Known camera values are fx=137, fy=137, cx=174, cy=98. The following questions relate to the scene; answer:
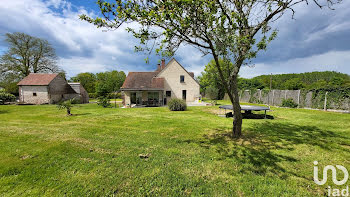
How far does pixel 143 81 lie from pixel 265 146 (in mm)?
18536

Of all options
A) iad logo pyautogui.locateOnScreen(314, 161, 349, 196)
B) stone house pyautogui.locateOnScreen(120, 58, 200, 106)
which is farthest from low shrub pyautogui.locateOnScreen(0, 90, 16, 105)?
iad logo pyautogui.locateOnScreen(314, 161, 349, 196)

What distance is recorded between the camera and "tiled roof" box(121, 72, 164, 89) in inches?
772

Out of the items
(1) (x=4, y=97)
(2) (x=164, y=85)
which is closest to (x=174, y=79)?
(2) (x=164, y=85)

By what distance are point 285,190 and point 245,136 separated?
3118 millimetres

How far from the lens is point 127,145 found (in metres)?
4.61

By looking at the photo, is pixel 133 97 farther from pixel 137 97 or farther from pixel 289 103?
pixel 289 103

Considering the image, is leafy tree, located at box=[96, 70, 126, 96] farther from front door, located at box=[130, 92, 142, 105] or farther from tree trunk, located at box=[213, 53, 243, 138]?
tree trunk, located at box=[213, 53, 243, 138]

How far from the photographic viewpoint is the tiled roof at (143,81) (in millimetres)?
19609

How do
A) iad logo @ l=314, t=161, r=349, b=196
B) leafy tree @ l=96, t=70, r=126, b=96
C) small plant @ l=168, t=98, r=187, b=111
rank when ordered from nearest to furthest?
1. iad logo @ l=314, t=161, r=349, b=196
2. small plant @ l=168, t=98, r=187, b=111
3. leafy tree @ l=96, t=70, r=126, b=96

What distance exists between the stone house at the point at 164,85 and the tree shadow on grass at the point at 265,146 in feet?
50.0

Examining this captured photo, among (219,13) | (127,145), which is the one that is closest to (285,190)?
(127,145)

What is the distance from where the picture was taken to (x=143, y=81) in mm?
20828

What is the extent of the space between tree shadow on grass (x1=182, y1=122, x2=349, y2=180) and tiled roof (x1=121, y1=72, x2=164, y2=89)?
50.5ft

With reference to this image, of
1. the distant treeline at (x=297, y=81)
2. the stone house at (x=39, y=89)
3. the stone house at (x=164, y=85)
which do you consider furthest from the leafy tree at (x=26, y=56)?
the distant treeline at (x=297, y=81)
